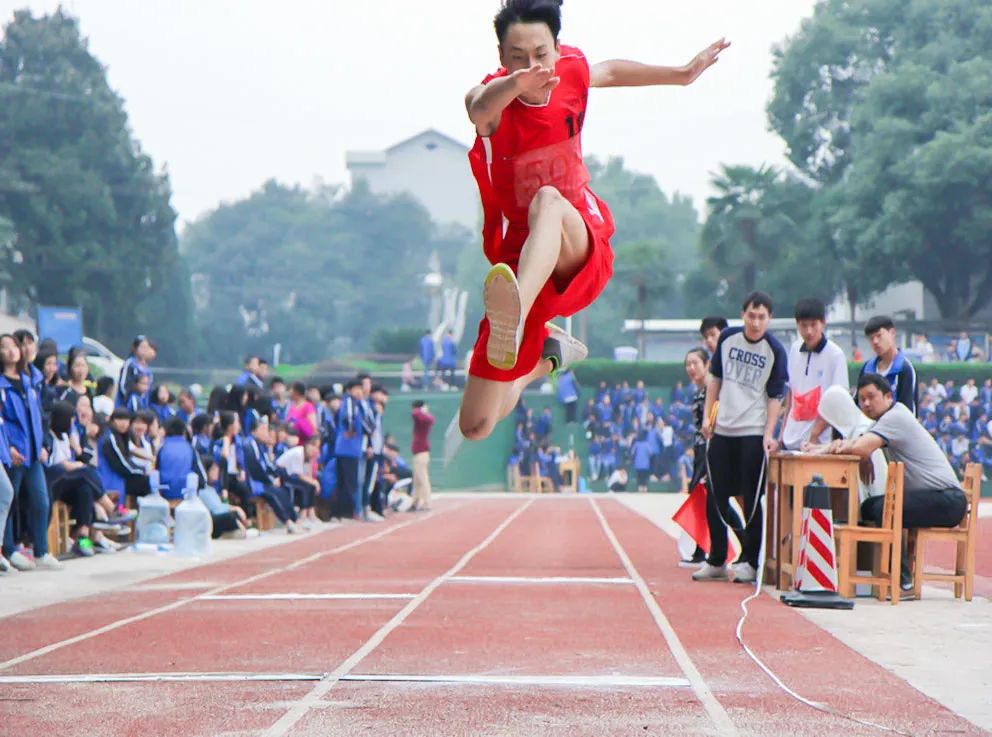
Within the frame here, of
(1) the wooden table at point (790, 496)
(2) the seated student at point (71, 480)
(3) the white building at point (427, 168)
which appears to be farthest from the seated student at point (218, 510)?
(3) the white building at point (427, 168)

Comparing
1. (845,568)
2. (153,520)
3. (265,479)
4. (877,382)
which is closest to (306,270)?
(265,479)

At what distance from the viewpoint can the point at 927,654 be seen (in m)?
6.41

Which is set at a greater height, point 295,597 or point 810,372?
point 810,372

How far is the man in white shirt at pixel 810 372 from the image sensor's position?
30.9 ft

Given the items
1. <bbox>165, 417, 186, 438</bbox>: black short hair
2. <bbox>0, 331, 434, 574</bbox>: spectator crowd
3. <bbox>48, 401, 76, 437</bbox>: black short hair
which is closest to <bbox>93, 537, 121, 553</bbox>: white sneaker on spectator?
<bbox>0, 331, 434, 574</bbox>: spectator crowd

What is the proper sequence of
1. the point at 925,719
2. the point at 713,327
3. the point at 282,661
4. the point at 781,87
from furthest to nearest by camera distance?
1. the point at 781,87
2. the point at 713,327
3. the point at 282,661
4. the point at 925,719

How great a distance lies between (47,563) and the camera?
10672 millimetres

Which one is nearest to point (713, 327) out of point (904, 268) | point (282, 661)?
point (282, 661)

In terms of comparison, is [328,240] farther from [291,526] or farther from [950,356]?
[291,526]

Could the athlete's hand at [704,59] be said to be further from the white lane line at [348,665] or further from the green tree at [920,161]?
the green tree at [920,161]

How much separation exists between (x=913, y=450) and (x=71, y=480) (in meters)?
6.44

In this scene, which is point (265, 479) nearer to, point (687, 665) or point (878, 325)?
point (878, 325)

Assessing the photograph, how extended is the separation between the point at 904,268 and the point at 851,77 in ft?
30.9

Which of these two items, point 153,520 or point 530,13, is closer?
point 530,13
